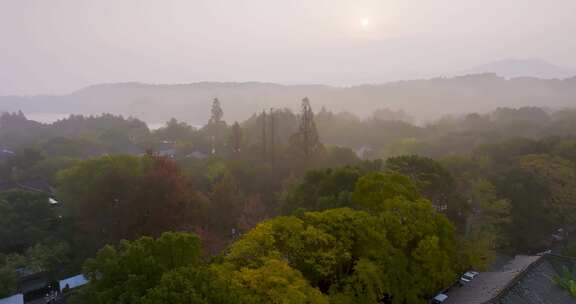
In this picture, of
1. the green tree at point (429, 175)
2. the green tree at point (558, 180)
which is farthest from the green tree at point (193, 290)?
the green tree at point (558, 180)

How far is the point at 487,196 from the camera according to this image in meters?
24.1

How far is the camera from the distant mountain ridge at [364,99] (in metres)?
142

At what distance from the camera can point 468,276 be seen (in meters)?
17.2

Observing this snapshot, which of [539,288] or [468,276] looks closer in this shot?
[539,288]

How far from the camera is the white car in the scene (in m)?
16.9

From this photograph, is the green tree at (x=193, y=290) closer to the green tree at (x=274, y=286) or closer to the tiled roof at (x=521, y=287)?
the green tree at (x=274, y=286)

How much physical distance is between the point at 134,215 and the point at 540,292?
18.9m

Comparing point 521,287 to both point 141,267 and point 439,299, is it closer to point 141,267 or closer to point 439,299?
point 439,299

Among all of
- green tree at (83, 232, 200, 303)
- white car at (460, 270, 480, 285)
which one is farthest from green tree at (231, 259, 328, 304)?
white car at (460, 270, 480, 285)

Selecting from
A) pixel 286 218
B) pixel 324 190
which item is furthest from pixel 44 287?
pixel 324 190

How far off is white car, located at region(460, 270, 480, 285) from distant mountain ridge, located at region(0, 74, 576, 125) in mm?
115317

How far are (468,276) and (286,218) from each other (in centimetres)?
929

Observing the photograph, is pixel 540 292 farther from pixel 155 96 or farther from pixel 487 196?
pixel 155 96

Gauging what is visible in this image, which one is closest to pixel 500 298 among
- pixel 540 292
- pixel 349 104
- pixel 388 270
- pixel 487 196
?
pixel 540 292
